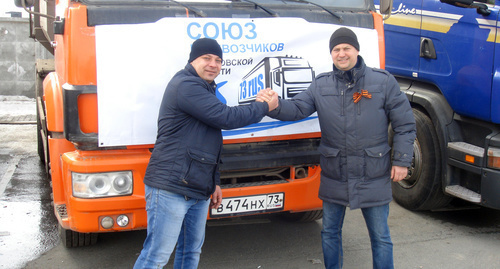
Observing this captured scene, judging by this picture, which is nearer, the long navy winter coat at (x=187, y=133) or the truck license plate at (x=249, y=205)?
the long navy winter coat at (x=187, y=133)

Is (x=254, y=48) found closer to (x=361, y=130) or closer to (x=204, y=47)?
(x=204, y=47)

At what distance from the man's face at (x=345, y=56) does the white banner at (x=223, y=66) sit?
1.43 feet

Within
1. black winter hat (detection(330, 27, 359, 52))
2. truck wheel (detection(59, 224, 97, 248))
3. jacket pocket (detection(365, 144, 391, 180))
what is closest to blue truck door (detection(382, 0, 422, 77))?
black winter hat (detection(330, 27, 359, 52))

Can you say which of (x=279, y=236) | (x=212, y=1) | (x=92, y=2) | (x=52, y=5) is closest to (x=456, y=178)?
(x=279, y=236)

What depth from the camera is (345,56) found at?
3.12 meters

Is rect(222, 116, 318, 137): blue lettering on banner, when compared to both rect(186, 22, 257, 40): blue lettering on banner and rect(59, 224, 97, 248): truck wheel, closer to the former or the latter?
rect(186, 22, 257, 40): blue lettering on banner

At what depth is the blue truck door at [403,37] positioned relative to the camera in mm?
4840

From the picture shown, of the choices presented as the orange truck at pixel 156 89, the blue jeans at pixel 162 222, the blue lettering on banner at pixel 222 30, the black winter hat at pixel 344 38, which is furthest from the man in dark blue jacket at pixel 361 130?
the blue jeans at pixel 162 222

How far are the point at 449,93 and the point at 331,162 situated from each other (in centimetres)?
182

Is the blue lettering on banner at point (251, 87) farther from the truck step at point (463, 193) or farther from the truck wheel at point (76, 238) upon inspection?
the truck step at point (463, 193)

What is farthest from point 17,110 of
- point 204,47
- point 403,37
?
point 204,47

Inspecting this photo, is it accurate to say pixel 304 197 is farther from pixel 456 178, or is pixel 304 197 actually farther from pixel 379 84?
pixel 456 178

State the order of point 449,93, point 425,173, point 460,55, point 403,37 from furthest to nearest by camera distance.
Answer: point 403,37
point 425,173
point 449,93
point 460,55

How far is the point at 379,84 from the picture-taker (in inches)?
124
